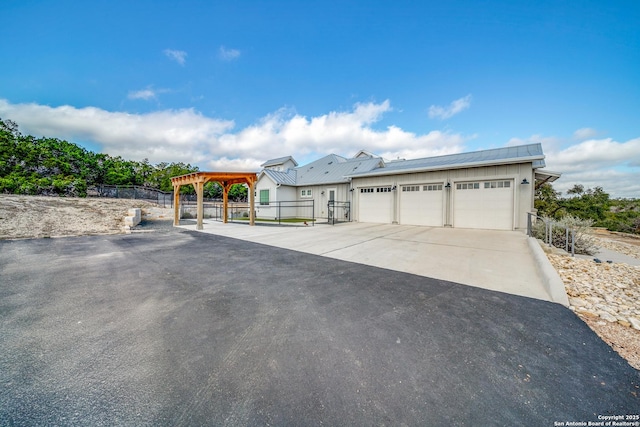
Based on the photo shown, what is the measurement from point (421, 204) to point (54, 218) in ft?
62.7

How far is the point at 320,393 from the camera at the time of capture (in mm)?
Answer: 1678

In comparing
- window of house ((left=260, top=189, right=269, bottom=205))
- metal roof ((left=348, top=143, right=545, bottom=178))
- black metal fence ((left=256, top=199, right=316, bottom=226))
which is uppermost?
metal roof ((left=348, top=143, right=545, bottom=178))

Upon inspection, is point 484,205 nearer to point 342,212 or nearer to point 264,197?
point 342,212

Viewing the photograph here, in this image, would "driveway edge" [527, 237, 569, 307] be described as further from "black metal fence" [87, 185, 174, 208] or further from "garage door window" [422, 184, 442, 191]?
"black metal fence" [87, 185, 174, 208]

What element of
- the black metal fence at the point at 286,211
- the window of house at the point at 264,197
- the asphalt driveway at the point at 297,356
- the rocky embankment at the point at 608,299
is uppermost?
the window of house at the point at 264,197

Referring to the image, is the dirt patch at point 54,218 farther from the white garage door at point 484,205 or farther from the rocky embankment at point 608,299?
the white garage door at point 484,205

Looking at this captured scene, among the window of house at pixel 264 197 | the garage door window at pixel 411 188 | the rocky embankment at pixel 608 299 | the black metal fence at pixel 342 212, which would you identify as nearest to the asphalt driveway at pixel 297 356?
the rocky embankment at pixel 608 299

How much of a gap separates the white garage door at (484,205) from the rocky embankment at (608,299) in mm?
5392

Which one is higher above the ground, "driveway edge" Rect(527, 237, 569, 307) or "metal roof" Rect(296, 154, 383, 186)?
"metal roof" Rect(296, 154, 383, 186)

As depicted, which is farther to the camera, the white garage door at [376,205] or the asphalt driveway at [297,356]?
the white garage door at [376,205]

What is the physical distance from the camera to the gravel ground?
266cm

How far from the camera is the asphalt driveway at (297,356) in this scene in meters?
1.53

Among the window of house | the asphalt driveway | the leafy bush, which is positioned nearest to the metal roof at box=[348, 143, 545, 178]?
the leafy bush

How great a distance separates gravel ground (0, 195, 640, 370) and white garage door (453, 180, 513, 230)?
4.51m
